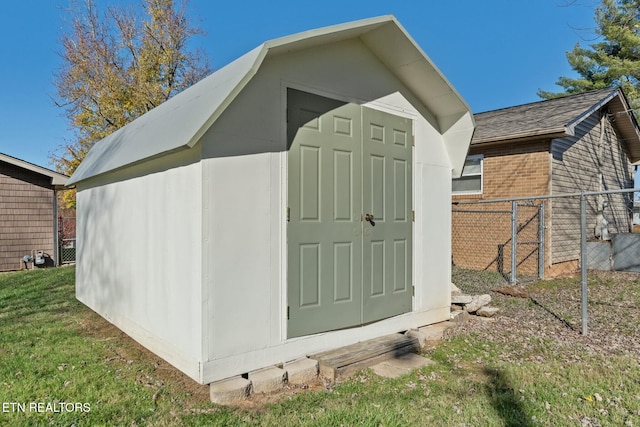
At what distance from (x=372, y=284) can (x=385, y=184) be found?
1190mm

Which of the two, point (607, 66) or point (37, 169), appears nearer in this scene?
point (37, 169)

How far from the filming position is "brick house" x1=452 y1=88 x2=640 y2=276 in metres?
9.63

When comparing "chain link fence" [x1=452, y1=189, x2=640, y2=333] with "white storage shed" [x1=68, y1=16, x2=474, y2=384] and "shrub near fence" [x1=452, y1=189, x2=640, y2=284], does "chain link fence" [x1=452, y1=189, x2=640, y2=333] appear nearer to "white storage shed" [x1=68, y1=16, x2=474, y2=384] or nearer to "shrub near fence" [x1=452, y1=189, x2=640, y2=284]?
"shrub near fence" [x1=452, y1=189, x2=640, y2=284]

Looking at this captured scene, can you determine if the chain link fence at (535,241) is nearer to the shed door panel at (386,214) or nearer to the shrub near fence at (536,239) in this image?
the shrub near fence at (536,239)

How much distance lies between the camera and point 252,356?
12.0 feet

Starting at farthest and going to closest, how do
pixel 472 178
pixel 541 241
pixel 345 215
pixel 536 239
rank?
pixel 472 178
pixel 536 239
pixel 541 241
pixel 345 215

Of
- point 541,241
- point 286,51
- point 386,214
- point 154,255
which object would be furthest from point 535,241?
point 154,255

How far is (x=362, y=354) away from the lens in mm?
4141

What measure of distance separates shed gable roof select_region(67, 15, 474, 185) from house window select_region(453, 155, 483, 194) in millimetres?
5706

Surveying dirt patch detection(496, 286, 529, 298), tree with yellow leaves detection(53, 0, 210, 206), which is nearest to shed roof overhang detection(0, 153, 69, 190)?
tree with yellow leaves detection(53, 0, 210, 206)

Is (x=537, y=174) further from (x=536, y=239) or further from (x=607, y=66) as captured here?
(x=607, y=66)

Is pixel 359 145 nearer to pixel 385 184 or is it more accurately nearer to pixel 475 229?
pixel 385 184

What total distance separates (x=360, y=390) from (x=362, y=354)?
0.60 metres

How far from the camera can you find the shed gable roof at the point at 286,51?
325 centimetres
